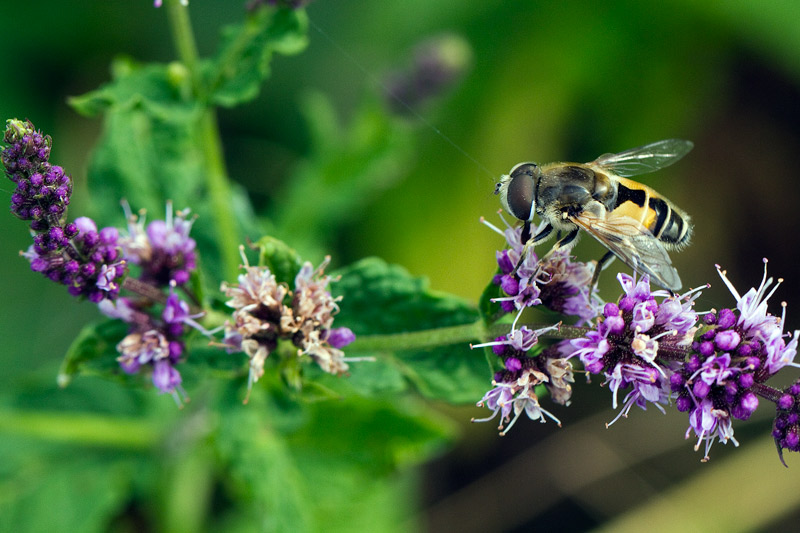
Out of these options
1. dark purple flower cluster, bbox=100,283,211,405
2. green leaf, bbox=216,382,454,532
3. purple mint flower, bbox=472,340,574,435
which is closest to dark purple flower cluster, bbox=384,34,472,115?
green leaf, bbox=216,382,454,532

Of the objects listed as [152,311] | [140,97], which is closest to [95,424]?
[152,311]

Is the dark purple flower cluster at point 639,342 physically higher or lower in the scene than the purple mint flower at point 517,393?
higher

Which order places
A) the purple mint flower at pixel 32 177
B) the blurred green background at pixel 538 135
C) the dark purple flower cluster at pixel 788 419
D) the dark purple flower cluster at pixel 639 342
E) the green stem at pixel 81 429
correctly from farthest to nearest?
1. the blurred green background at pixel 538 135
2. the green stem at pixel 81 429
3. the dark purple flower cluster at pixel 639 342
4. the dark purple flower cluster at pixel 788 419
5. the purple mint flower at pixel 32 177

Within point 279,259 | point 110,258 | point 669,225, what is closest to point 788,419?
point 669,225

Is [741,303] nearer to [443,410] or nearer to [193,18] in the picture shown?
[443,410]

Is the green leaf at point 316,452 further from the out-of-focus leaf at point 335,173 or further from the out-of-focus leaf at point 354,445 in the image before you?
the out-of-focus leaf at point 335,173

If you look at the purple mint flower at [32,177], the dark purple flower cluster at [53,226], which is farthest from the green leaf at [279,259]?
the purple mint flower at [32,177]
